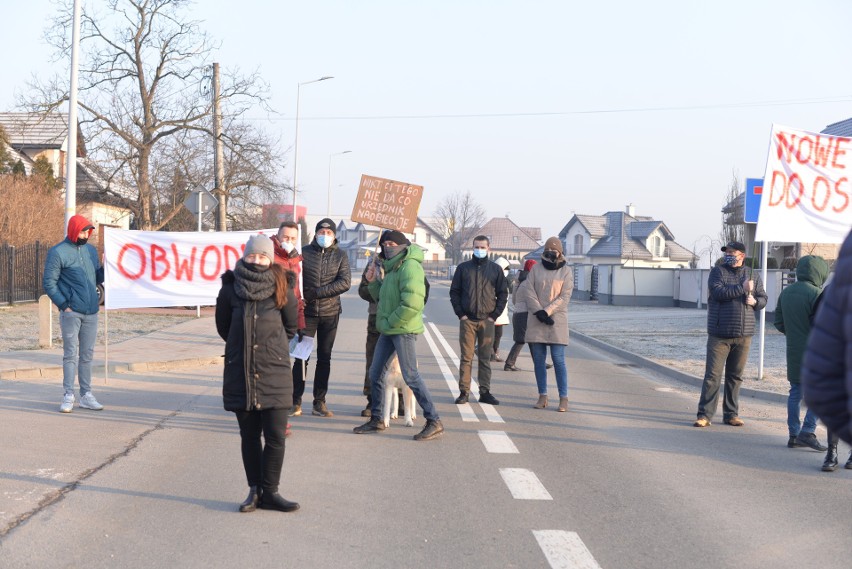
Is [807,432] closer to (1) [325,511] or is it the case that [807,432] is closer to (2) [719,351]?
(2) [719,351]

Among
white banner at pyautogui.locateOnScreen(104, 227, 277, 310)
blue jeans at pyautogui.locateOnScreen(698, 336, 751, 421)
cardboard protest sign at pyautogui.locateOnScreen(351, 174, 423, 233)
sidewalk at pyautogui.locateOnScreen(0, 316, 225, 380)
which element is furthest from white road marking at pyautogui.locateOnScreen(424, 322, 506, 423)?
sidewalk at pyautogui.locateOnScreen(0, 316, 225, 380)

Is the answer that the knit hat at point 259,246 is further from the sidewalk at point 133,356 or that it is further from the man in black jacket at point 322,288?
the sidewalk at point 133,356

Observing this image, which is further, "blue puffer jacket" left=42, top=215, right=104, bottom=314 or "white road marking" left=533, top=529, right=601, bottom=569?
"blue puffer jacket" left=42, top=215, right=104, bottom=314

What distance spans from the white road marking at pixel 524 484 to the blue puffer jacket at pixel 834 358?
4.20m

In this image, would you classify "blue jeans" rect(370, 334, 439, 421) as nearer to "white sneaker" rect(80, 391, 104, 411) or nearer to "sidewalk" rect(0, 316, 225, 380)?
"white sneaker" rect(80, 391, 104, 411)

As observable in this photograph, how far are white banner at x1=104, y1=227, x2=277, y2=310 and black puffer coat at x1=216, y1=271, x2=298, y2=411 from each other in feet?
20.1

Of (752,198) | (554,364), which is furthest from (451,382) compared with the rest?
(752,198)

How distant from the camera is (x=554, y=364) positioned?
10.4 metres

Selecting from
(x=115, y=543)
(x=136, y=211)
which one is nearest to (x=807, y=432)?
(x=115, y=543)

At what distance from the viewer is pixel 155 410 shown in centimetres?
1002

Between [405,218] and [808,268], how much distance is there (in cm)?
684

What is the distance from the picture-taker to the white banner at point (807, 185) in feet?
40.1

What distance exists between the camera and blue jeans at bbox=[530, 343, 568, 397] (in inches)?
407

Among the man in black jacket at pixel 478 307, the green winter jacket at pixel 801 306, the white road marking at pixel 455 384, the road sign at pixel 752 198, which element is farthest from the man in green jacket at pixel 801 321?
the road sign at pixel 752 198
